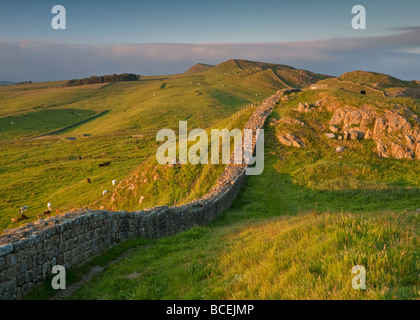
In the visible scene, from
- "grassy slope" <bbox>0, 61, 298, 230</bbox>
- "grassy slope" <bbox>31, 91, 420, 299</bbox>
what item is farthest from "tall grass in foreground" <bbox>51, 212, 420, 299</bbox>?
"grassy slope" <bbox>0, 61, 298, 230</bbox>

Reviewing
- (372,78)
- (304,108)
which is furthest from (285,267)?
(372,78)

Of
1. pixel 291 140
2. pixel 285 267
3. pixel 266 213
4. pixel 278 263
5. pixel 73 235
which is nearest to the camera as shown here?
pixel 285 267

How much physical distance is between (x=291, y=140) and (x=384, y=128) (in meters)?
8.05

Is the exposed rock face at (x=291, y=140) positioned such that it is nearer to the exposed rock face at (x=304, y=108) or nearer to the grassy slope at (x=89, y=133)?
the exposed rock face at (x=304, y=108)

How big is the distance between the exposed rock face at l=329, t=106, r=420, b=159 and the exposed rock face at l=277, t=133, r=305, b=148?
148 inches

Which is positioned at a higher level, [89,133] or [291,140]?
[89,133]

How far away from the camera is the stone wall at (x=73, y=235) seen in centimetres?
852

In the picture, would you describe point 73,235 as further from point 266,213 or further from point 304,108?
point 304,108

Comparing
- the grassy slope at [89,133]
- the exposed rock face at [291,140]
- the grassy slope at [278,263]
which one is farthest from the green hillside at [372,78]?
the grassy slope at [278,263]

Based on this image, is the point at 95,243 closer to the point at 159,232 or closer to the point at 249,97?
the point at 159,232

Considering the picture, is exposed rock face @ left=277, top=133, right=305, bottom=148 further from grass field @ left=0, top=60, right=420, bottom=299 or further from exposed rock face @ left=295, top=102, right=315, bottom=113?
exposed rock face @ left=295, top=102, right=315, bottom=113

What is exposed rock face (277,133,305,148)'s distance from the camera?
94.7ft

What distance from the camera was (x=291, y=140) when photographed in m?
29.3

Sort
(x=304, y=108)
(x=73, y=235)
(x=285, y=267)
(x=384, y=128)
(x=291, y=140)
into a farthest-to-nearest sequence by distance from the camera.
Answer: (x=304, y=108) → (x=291, y=140) → (x=384, y=128) → (x=73, y=235) → (x=285, y=267)
